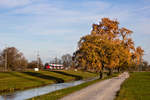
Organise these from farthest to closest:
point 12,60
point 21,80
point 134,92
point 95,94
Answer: point 12,60
point 21,80
point 134,92
point 95,94

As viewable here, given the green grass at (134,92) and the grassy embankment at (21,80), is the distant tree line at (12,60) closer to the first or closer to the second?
the grassy embankment at (21,80)

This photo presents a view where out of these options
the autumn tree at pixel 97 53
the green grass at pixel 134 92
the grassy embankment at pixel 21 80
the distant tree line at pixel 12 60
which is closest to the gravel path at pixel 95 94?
the green grass at pixel 134 92

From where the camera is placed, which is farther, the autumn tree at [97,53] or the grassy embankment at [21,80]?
the autumn tree at [97,53]

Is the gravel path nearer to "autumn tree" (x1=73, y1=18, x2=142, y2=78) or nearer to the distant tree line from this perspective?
"autumn tree" (x1=73, y1=18, x2=142, y2=78)

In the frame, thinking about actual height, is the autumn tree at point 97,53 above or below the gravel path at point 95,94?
above

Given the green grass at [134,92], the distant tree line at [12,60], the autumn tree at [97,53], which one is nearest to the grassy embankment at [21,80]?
the autumn tree at [97,53]

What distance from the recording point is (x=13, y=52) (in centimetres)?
9588

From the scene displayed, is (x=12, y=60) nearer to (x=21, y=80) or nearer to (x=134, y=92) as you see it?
(x=21, y=80)

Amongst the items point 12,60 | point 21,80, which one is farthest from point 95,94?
point 12,60

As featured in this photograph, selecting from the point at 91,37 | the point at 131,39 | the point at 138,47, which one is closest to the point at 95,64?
the point at 91,37

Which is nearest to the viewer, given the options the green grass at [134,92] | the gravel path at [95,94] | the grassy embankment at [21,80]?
the gravel path at [95,94]

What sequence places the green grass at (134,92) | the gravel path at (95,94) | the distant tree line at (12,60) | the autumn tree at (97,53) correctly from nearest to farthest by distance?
1. the gravel path at (95,94)
2. the green grass at (134,92)
3. the autumn tree at (97,53)
4. the distant tree line at (12,60)

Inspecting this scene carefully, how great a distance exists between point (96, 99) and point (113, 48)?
30.6 m

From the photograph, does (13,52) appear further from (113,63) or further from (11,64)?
(113,63)
